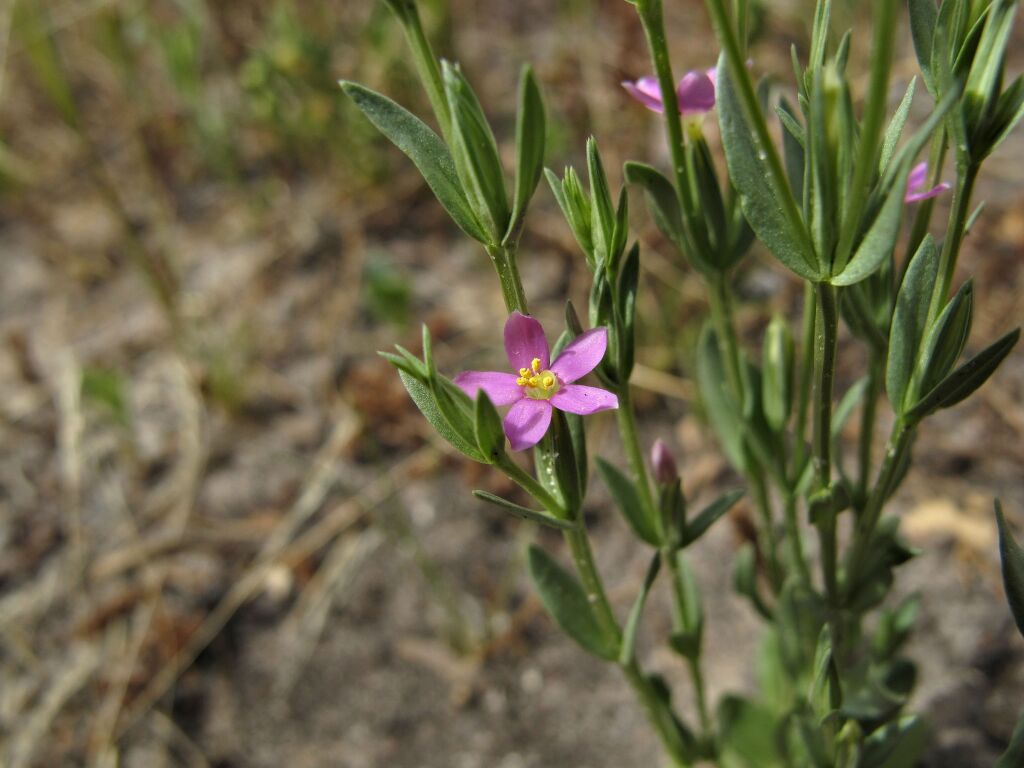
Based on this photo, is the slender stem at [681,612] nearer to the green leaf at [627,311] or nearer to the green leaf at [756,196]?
the green leaf at [627,311]

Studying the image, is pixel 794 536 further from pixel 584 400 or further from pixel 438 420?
pixel 438 420

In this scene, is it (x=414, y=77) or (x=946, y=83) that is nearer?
(x=946, y=83)

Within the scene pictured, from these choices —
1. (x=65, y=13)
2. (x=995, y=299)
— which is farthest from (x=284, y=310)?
(x=995, y=299)

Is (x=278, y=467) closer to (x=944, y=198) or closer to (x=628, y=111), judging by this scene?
(x=628, y=111)

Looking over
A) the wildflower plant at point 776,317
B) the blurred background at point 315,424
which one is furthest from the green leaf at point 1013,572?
the blurred background at point 315,424

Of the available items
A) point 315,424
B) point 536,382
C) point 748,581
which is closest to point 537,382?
point 536,382

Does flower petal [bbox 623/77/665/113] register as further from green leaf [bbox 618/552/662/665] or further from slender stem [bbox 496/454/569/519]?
green leaf [bbox 618/552/662/665]

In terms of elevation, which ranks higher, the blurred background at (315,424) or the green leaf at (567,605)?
the green leaf at (567,605)
